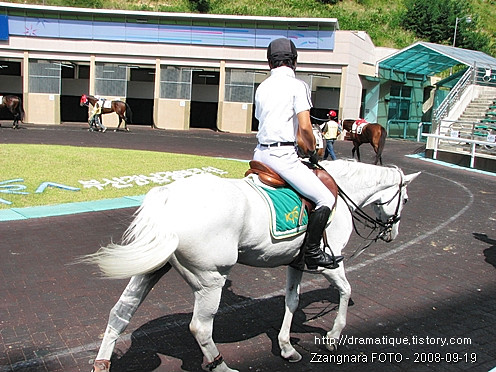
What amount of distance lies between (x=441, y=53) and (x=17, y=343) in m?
27.8

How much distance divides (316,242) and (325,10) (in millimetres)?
52347

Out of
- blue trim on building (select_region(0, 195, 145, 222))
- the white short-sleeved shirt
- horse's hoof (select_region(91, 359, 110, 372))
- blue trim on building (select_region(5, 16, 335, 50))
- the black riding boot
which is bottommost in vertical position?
blue trim on building (select_region(0, 195, 145, 222))

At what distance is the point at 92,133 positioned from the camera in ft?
86.5

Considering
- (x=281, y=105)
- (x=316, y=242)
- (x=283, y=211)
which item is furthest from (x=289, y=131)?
(x=316, y=242)

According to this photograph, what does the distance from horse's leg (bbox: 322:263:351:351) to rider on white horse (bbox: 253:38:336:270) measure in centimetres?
37

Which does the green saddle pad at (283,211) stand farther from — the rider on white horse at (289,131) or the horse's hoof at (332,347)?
the horse's hoof at (332,347)

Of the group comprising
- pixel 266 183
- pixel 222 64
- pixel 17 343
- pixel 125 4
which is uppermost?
pixel 125 4

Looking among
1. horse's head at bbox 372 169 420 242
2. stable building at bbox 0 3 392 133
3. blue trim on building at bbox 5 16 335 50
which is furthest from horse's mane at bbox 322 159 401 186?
blue trim on building at bbox 5 16 335 50

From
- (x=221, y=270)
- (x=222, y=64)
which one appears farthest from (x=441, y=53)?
(x=221, y=270)

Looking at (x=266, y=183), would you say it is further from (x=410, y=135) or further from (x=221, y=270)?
(x=410, y=135)

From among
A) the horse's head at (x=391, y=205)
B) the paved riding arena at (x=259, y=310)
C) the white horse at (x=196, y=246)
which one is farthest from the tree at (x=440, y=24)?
the white horse at (x=196, y=246)

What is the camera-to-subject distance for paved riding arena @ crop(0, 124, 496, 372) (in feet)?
14.6

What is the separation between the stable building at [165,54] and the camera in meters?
31.5

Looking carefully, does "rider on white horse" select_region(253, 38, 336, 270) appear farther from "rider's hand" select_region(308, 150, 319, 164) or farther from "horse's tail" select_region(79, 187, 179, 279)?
"horse's tail" select_region(79, 187, 179, 279)
